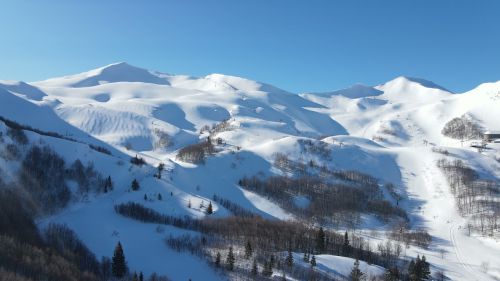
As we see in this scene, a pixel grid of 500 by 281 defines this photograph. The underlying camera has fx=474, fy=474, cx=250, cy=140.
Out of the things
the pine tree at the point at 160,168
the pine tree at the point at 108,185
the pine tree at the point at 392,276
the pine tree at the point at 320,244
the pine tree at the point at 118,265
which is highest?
the pine tree at the point at 160,168

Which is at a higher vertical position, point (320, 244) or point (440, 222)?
point (440, 222)

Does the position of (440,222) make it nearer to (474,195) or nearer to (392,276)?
(474,195)

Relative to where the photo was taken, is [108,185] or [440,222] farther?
[440,222]

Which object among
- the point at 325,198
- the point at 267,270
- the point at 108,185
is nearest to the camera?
the point at 267,270

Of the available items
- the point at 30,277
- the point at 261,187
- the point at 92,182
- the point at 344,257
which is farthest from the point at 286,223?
the point at 30,277

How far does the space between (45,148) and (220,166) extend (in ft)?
194

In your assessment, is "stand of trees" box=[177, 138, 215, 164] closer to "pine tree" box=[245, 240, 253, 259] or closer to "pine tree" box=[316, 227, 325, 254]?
"pine tree" box=[316, 227, 325, 254]

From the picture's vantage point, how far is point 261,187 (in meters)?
156

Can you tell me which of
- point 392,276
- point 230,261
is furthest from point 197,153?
point 392,276

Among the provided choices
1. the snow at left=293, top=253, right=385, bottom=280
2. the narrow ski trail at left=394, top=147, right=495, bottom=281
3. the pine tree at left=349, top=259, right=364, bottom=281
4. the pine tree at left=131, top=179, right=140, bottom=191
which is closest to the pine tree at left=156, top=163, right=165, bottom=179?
the pine tree at left=131, top=179, right=140, bottom=191

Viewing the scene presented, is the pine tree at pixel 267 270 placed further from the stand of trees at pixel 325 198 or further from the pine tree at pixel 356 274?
the stand of trees at pixel 325 198

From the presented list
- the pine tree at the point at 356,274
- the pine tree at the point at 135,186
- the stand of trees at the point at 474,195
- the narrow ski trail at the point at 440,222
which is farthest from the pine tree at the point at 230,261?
the stand of trees at the point at 474,195

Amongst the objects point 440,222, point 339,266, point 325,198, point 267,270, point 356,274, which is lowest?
point 267,270

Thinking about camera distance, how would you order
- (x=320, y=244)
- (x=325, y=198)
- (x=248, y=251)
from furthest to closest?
(x=325, y=198), (x=320, y=244), (x=248, y=251)
